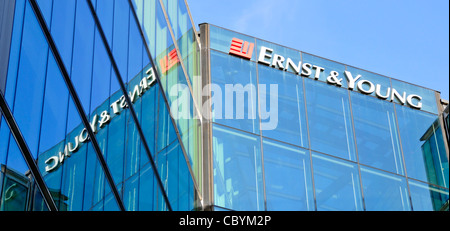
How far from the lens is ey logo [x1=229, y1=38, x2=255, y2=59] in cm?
3481

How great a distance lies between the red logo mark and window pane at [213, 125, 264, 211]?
3.10 metres

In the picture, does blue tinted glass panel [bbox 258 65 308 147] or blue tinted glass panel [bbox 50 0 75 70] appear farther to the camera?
blue tinted glass panel [bbox 258 65 308 147]

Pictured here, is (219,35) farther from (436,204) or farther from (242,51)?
(436,204)

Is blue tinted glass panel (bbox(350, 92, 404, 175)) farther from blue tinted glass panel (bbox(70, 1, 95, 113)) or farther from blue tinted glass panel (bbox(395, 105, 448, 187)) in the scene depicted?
blue tinted glass panel (bbox(70, 1, 95, 113))

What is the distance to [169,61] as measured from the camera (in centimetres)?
3002

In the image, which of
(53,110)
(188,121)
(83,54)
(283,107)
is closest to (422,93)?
(283,107)

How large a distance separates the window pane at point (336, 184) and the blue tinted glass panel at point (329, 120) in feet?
1.47

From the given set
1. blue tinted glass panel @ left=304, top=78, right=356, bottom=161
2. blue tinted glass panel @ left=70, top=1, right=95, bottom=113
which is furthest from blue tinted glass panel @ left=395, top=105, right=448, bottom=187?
blue tinted glass panel @ left=70, top=1, right=95, bottom=113

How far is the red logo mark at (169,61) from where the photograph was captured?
2897 centimetres

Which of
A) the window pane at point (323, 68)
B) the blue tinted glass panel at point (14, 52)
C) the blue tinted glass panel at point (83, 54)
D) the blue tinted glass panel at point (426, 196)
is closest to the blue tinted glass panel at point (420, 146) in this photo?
the blue tinted glass panel at point (426, 196)

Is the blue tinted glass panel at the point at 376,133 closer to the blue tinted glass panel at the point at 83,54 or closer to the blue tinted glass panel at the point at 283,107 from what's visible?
the blue tinted glass panel at the point at 283,107

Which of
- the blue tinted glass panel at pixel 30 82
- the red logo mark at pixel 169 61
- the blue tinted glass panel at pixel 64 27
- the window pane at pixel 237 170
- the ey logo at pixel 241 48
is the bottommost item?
the blue tinted glass panel at pixel 30 82
